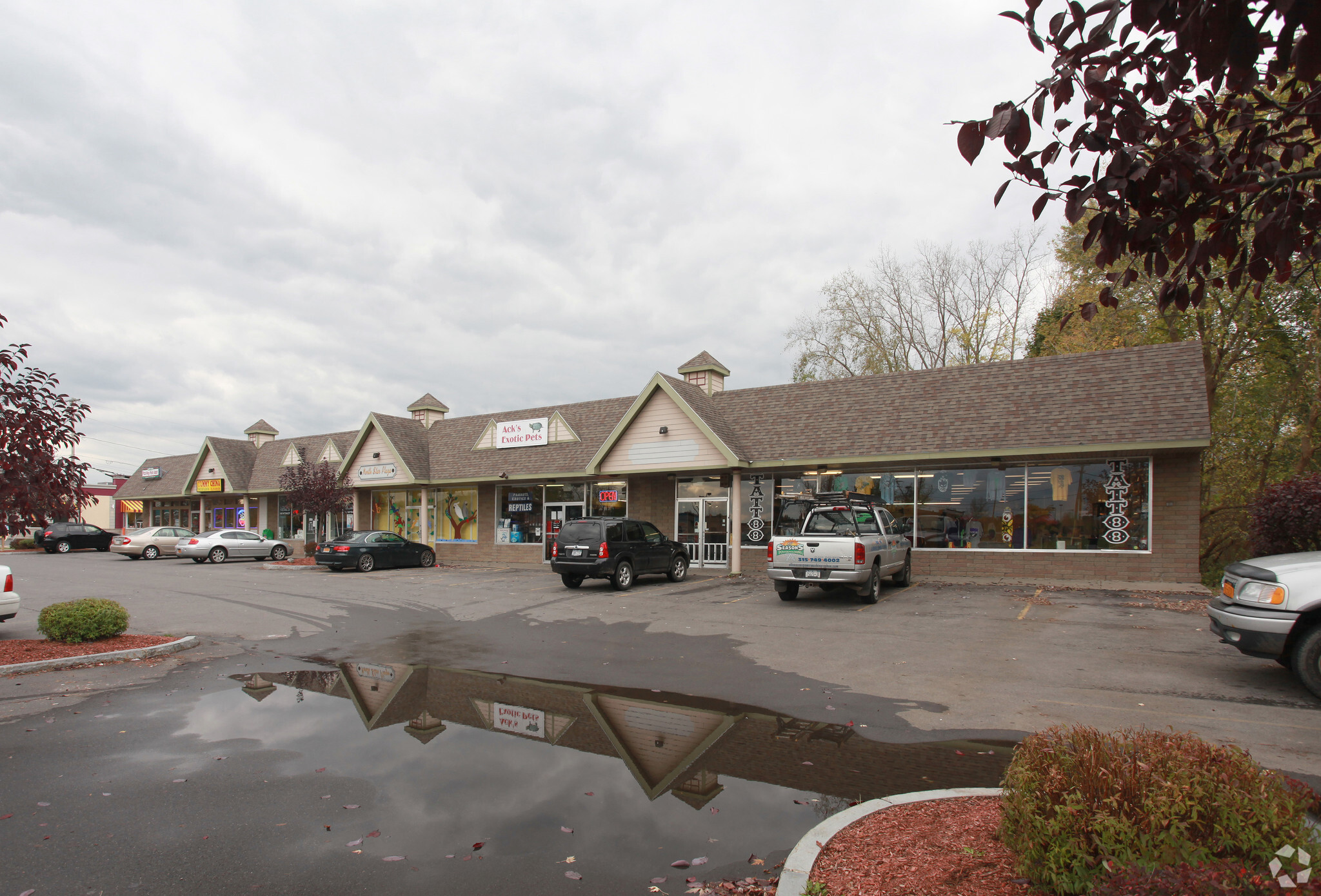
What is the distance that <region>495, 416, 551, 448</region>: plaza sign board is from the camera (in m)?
28.1

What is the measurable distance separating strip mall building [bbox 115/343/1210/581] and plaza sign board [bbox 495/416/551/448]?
0.26 ft

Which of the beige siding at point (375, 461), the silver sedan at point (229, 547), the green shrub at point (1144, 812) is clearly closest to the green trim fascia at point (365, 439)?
the beige siding at point (375, 461)

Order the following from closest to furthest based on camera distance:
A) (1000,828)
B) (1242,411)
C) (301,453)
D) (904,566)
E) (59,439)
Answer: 1. (1000,828)
2. (59,439)
3. (904,566)
4. (1242,411)
5. (301,453)

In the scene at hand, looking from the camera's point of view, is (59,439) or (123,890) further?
(59,439)

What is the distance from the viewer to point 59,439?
10.0m

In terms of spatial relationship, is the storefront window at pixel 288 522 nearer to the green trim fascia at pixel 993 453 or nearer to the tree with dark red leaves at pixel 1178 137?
the green trim fascia at pixel 993 453

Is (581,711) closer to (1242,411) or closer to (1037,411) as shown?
(1037,411)

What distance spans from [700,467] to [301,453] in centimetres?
2358

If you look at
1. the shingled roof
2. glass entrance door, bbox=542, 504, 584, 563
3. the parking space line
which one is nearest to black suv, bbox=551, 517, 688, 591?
the shingled roof

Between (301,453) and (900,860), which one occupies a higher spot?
(301,453)

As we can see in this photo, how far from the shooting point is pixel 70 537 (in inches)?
1524

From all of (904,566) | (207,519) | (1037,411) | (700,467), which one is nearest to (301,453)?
(207,519)

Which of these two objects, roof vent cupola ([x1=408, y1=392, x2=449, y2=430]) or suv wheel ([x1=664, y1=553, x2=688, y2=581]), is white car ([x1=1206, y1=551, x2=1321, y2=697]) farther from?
roof vent cupola ([x1=408, y1=392, x2=449, y2=430])

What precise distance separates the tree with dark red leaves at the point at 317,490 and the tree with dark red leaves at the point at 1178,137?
3056cm
